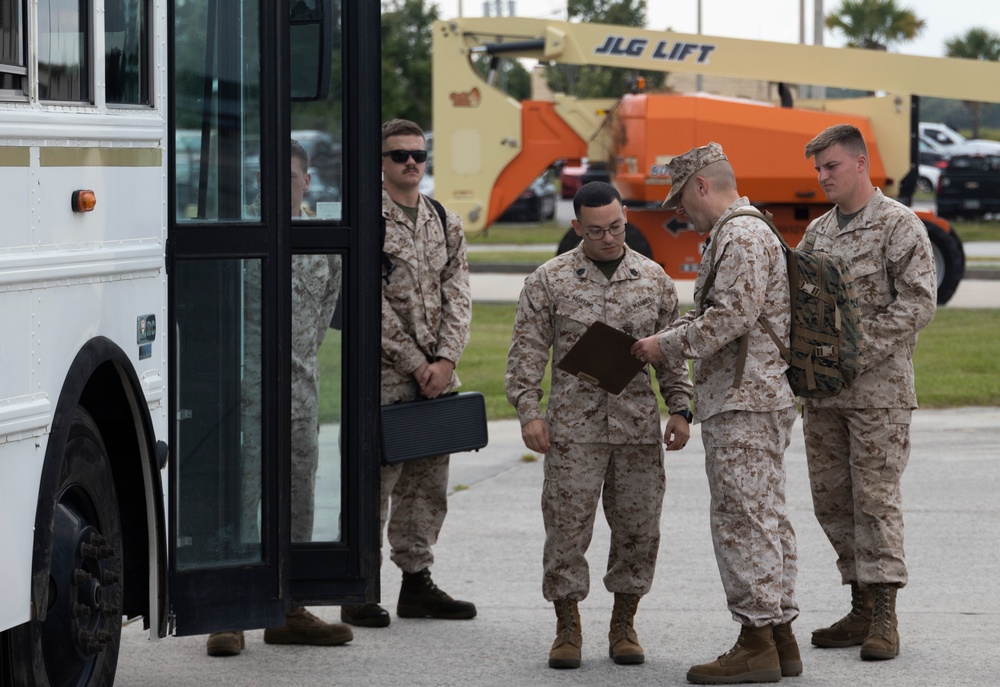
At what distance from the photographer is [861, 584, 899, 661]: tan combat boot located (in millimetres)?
5449

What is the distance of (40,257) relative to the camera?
3.73 m

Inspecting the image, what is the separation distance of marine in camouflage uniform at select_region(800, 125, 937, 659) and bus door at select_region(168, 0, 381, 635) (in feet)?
5.85

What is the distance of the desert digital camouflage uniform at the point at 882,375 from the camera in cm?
555

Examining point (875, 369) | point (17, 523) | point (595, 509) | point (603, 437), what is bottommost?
point (595, 509)

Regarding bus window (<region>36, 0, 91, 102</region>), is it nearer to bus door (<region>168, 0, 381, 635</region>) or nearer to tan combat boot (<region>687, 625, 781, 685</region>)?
bus door (<region>168, 0, 381, 635</region>)

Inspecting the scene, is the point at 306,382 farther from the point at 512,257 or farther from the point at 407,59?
the point at 407,59

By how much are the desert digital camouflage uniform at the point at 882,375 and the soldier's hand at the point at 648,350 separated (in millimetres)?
783

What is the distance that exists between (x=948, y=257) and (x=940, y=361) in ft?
13.2

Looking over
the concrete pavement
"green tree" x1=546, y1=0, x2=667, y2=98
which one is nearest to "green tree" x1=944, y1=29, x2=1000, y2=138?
"green tree" x1=546, y1=0, x2=667, y2=98

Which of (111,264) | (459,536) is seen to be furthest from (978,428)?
(111,264)

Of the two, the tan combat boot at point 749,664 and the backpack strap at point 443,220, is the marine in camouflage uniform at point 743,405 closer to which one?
the tan combat boot at point 749,664

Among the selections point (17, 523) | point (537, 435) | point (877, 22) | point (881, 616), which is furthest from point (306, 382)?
point (877, 22)

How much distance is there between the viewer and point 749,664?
5.18 m

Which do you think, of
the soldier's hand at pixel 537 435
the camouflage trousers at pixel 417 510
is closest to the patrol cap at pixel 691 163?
the soldier's hand at pixel 537 435
